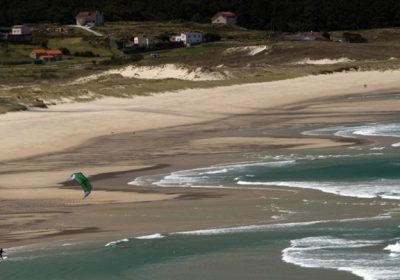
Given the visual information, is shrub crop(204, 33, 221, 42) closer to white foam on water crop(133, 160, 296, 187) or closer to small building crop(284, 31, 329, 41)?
small building crop(284, 31, 329, 41)

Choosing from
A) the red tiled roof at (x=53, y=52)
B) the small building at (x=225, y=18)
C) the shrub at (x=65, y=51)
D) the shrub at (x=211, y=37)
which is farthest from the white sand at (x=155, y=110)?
the small building at (x=225, y=18)

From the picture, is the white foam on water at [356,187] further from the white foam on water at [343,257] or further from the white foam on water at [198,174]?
the white foam on water at [343,257]

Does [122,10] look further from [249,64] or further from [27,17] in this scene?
[249,64]

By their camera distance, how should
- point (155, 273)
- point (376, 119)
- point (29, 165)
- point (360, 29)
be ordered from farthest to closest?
point (360, 29), point (376, 119), point (29, 165), point (155, 273)

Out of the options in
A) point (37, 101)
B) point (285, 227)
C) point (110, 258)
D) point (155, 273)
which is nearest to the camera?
point (155, 273)

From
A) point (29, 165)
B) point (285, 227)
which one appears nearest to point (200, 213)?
point (285, 227)

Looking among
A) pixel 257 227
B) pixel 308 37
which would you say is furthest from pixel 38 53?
pixel 257 227

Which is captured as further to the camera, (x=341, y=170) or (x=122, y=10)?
(x=122, y=10)

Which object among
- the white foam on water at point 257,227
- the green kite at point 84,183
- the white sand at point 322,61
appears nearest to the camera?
the white foam on water at point 257,227
